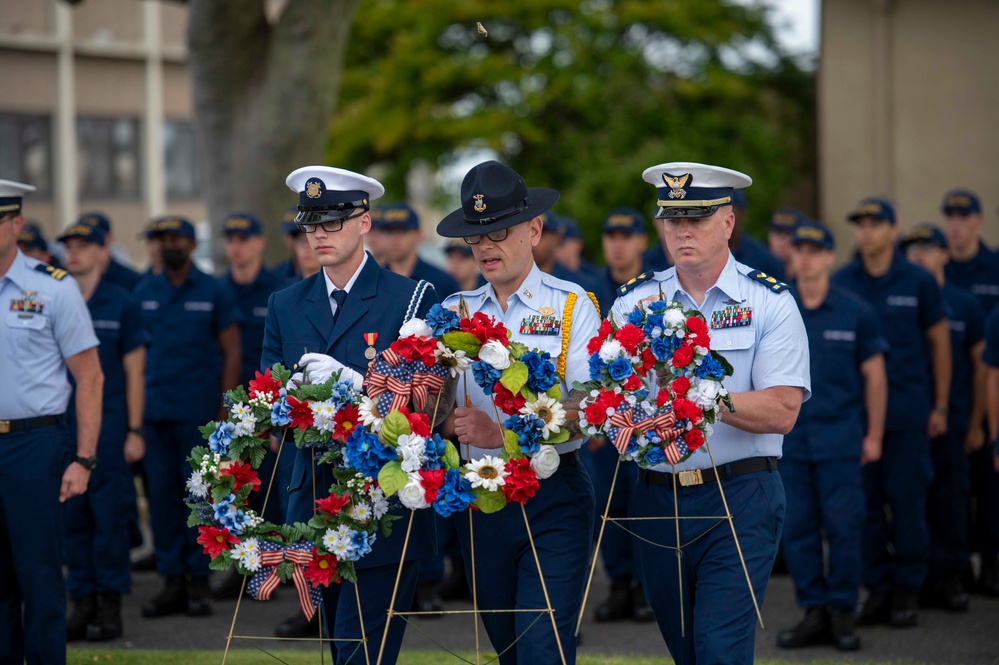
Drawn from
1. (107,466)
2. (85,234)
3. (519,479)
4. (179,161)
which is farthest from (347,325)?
(179,161)

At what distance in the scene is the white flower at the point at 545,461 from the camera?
453 centimetres

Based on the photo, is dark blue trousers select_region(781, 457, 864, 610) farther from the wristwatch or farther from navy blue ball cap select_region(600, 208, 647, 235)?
the wristwatch

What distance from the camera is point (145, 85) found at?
30.4 meters

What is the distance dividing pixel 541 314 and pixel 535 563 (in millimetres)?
967

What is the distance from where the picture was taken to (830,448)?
24.6ft

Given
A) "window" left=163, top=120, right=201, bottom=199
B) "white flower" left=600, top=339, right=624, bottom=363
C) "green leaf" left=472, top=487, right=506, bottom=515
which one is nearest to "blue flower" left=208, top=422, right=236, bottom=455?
"green leaf" left=472, top=487, right=506, bottom=515

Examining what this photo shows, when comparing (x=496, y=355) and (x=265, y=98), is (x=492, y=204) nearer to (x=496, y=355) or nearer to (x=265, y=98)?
(x=496, y=355)

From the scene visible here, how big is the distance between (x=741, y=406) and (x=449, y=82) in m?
19.9

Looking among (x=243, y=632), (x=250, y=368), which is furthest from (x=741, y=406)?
(x=250, y=368)

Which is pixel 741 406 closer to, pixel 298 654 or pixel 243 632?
pixel 298 654

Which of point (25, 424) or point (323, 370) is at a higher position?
point (323, 370)

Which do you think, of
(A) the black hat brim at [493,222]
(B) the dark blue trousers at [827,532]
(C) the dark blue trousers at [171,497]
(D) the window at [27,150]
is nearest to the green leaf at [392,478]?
(A) the black hat brim at [493,222]

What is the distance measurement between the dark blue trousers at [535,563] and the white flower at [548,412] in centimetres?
41

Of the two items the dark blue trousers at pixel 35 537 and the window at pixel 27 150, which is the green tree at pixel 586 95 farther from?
the dark blue trousers at pixel 35 537
